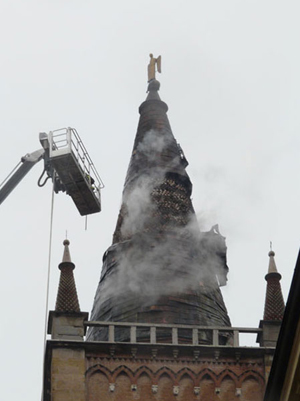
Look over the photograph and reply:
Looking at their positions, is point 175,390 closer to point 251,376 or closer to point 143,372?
point 143,372

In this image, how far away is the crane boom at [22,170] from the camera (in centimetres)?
3653

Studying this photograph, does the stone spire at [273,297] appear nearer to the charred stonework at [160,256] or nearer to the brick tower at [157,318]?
the brick tower at [157,318]

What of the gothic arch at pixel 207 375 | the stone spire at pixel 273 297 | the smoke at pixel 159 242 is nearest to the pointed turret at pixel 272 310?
the stone spire at pixel 273 297

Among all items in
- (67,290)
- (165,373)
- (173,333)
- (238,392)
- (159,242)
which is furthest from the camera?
(159,242)

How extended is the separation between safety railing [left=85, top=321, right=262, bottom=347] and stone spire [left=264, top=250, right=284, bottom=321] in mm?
566

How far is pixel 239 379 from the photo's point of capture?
104 feet

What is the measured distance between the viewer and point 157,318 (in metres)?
33.9

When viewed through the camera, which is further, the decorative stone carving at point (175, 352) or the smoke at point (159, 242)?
the smoke at point (159, 242)

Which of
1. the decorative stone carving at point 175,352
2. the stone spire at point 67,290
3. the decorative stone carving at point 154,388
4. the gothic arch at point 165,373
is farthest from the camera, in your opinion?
the stone spire at point 67,290

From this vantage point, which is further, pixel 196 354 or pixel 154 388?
pixel 196 354

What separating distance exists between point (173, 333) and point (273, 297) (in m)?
2.87

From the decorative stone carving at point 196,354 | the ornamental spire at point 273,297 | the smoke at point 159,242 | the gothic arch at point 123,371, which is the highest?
the smoke at point 159,242

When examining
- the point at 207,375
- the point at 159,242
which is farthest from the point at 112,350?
the point at 159,242

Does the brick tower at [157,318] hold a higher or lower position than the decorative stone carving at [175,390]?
higher
